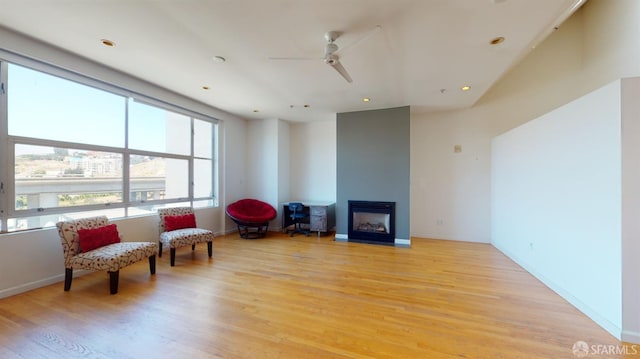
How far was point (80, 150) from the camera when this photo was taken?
134 inches

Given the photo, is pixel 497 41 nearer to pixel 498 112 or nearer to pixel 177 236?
pixel 498 112

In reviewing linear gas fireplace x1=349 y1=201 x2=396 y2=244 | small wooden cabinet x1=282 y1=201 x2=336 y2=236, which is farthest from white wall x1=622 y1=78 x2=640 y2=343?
small wooden cabinet x1=282 y1=201 x2=336 y2=236

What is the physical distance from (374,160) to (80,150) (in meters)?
4.88

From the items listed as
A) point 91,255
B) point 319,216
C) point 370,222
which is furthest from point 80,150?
point 370,222

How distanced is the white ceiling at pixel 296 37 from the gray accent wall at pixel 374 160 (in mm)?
1086

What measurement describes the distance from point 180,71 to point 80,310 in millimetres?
3107

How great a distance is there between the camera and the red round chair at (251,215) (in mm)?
5348

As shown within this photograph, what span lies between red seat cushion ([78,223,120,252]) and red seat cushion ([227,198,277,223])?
2.22 m

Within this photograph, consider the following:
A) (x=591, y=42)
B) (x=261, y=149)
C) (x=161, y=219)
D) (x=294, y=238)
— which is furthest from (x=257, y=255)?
(x=591, y=42)

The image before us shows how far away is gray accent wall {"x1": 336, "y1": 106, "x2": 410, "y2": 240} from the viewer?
4.98 meters

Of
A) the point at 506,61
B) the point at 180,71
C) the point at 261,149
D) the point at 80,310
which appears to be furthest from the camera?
the point at 261,149

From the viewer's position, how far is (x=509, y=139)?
13.8 feet

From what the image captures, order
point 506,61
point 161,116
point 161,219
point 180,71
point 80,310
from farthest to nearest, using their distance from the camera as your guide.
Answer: point 161,116 < point 161,219 < point 180,71 < point 506,61 < point 80,310

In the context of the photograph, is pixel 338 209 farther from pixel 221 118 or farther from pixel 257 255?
pixel 221 118
